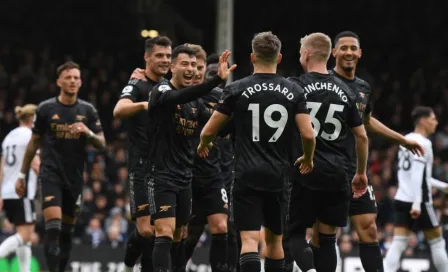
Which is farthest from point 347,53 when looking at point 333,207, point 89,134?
point 89,134

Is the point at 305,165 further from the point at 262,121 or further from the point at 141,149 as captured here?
the point at 141,149

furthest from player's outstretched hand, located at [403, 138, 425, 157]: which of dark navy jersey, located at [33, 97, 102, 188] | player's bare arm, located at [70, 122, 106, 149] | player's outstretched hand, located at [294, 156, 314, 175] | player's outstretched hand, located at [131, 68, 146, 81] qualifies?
dark navy jersey, located at [33, 97, 102, 188]

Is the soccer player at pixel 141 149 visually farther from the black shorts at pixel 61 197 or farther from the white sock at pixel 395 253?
the white sock at pixel 395 253

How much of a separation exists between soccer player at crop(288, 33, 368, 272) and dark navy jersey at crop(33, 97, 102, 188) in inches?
135

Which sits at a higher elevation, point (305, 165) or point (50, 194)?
point (305, 165)

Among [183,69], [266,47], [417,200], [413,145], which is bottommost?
[417,200]

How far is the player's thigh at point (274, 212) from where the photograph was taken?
8.34 metres

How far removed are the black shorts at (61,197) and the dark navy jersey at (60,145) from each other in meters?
0.06

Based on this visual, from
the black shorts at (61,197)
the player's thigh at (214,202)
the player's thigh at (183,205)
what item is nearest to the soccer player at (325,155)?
the player's thigh at (183,205)

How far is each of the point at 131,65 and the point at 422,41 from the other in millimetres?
8273

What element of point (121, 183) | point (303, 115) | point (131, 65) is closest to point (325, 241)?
point (303, 115)

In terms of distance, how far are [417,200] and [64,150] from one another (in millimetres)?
4629

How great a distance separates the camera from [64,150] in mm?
11375

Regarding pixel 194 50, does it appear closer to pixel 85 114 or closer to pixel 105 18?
pixel 85 114
